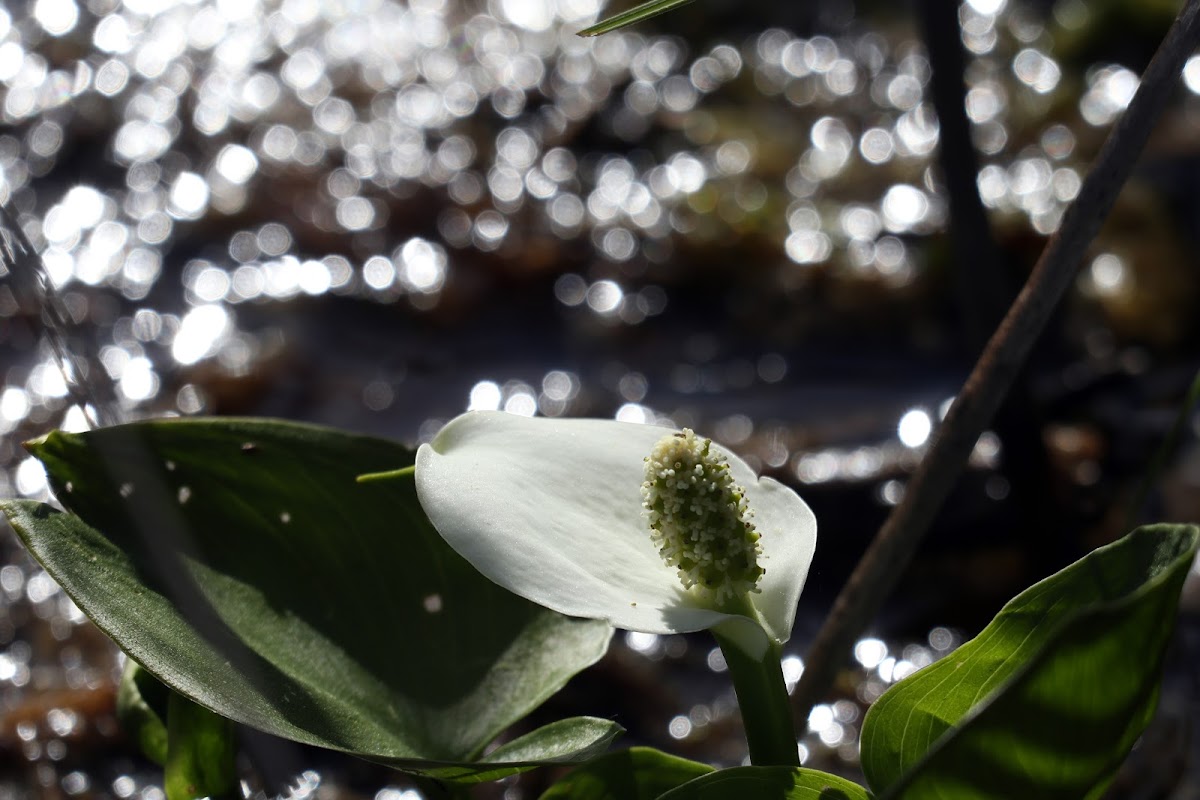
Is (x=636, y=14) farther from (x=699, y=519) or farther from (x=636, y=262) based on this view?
(x=636, y=262)

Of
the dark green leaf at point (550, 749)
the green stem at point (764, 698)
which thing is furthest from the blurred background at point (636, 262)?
the green stem at point (764, 698)

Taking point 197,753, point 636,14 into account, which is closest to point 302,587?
point 197,753

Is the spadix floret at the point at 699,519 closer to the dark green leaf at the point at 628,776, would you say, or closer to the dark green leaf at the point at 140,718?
the dark green leaf at the point at 628,776

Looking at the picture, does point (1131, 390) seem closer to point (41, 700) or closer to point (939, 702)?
point (939, 702)

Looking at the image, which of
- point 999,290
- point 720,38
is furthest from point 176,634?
point 720,38

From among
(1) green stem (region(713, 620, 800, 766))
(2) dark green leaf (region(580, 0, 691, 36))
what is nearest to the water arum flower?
(1) green stem (region(713, 620, 800, 766))

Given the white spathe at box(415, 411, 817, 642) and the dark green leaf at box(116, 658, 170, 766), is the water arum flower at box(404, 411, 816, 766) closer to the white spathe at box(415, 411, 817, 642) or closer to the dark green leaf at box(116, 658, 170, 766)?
the white spathe at box(415, 411, 817, 642)
